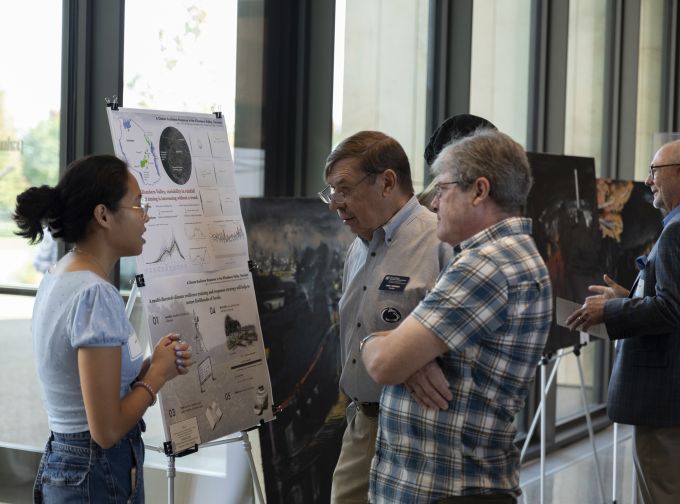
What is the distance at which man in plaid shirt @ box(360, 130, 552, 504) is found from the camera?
1924mm

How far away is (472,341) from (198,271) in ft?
4.27

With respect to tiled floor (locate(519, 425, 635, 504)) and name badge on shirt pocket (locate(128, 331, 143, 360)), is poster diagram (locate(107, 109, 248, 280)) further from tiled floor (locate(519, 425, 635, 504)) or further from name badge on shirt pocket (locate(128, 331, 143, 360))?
tiled floor (locate(519, 425, 635, 504))

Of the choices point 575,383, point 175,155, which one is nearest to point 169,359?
point 175,155

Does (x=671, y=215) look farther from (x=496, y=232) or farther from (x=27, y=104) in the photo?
(x=27, y=104)

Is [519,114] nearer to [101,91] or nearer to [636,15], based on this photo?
[636,15]

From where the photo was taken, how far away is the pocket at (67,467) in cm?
215

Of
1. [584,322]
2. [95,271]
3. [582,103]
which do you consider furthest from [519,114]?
[95,271]

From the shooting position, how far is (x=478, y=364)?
197 centimetres

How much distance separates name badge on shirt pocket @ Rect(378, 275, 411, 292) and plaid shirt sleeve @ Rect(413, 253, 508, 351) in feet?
1.98

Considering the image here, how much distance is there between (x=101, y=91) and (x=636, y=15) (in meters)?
5.77

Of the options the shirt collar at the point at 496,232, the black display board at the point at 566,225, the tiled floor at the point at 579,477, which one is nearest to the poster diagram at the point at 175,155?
the shirt collar at the point at 496,232

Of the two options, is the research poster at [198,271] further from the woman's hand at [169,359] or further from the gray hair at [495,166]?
the gray hair at [495,166]

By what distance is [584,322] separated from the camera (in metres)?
3.42

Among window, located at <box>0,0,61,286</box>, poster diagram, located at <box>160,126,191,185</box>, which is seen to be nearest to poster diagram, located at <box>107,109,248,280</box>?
poster diagram, located at <box>160,126,191,185</box>
